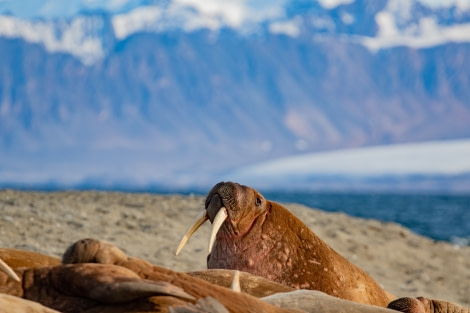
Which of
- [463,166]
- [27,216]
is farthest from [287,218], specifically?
[463,166]

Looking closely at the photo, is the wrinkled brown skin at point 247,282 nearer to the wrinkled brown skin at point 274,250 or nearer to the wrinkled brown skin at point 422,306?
the wrinkled brown skin at point 422,306

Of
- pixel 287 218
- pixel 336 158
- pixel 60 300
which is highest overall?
pixel 336 158

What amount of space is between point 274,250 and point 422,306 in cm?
110

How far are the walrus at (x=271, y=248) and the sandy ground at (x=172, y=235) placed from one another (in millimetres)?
4311

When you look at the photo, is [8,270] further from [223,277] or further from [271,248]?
[271,248]

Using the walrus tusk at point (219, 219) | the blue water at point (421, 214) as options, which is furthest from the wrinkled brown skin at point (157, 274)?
the blue water at point (421, 214)

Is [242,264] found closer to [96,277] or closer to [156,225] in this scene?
[96,277]

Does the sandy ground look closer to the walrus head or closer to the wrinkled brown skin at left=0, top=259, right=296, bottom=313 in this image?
the walrus head

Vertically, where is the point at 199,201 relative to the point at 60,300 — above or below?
above

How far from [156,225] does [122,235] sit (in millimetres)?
1283

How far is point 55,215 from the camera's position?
12625mm

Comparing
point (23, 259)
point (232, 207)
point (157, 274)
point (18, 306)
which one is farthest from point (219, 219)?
point (18, 306)

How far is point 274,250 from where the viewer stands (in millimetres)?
5992

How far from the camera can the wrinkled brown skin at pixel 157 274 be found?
3445 millimetres
